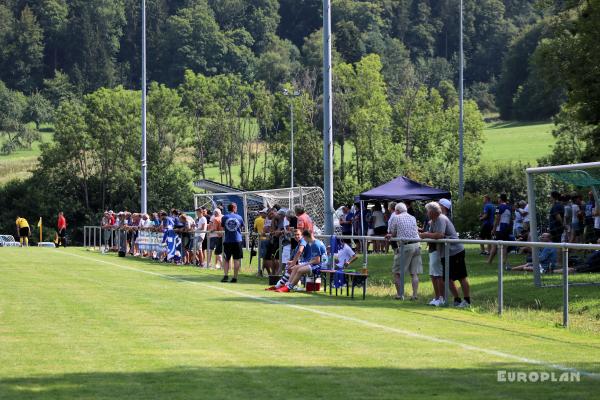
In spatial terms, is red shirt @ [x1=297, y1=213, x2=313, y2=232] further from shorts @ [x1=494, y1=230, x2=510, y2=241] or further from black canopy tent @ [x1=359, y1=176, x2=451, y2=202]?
black canopy tent @ [x1=359, y1=176, x2=451, y2=202]

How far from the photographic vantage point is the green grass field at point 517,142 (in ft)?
327

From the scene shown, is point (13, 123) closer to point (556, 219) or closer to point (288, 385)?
point (556, 219)

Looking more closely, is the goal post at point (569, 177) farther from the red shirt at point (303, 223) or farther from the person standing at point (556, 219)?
the red shirt at point (303, 223)

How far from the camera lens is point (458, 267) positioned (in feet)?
65.2

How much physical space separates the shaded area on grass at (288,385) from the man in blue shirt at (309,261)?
11530mm

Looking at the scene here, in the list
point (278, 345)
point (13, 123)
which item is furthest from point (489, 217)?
point (13, 123)

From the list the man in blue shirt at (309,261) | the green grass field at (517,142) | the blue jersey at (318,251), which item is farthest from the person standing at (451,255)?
the green grass field at (517,142)

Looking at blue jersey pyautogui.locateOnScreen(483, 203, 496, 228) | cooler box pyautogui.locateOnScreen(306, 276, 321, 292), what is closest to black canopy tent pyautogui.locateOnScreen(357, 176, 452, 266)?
blue jersey pyautogui.locateOnScreen(483, 203, 496, 228)

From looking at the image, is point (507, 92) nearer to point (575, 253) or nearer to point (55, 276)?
point (55, 276)

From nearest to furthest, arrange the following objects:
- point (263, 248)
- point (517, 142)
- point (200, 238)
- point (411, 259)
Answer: point (411, 259) < point (263, 248) < point (200, 238) < point (517, 142)

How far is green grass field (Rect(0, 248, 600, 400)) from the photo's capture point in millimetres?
10492

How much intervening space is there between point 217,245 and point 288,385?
21.7 meters

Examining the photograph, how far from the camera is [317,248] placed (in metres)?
23.6

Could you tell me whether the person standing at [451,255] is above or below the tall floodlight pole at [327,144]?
below
